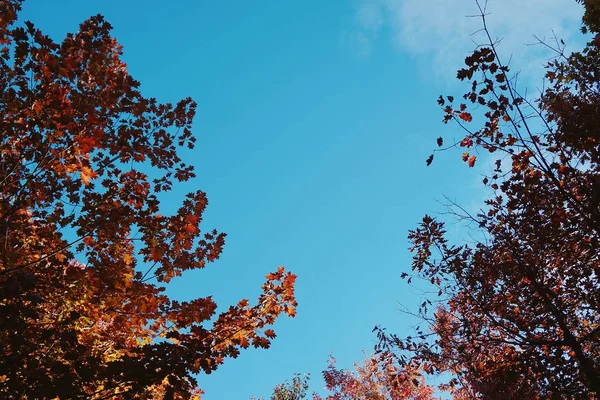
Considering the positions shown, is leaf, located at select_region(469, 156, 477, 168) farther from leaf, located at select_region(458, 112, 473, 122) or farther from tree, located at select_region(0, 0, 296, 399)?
tree, located at select_region(0, 0, 296, 399)

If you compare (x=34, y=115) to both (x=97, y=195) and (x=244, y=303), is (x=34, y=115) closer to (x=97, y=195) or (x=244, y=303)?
(x=97, y=195)

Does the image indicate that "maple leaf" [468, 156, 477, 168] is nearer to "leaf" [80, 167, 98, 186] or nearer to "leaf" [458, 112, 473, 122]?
"leaf" [458, 112, 473, 122]

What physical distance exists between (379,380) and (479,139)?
605 inches

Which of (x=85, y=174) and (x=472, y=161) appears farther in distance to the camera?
(x=472, y=161)

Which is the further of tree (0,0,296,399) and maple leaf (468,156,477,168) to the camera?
maple leaf (468,156,477,168)

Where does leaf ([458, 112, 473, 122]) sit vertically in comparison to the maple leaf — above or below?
above

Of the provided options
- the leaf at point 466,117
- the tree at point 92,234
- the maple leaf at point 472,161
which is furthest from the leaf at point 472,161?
the tree at point 92,234

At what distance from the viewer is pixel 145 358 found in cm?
352

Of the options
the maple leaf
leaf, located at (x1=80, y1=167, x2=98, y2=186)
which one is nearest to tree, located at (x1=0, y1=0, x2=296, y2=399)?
leaf, located at (x1=80, y1=167, x2=98, y2=186)

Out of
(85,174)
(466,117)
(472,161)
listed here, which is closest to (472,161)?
(472,161)

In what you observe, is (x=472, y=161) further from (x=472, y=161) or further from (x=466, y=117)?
(x=466, y=117)

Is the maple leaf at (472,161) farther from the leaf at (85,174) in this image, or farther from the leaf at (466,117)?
the leaf at (85,174)

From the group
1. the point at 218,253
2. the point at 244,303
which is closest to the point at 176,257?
the point at 218,253

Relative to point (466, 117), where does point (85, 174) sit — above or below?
below
